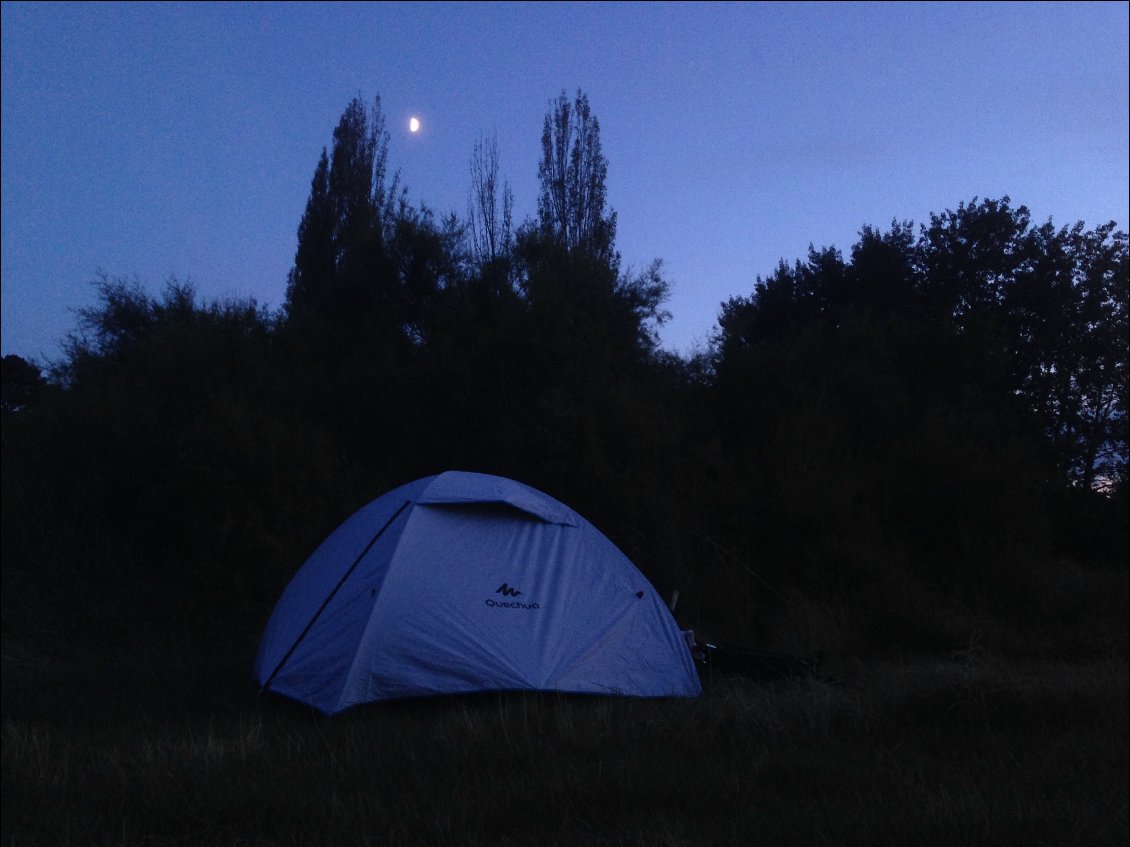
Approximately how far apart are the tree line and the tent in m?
3.50

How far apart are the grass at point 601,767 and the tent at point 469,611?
278 millimetres

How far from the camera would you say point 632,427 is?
14508 millimetres

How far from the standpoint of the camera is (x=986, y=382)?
16.6 m

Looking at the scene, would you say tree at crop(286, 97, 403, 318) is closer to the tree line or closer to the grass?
the tree line

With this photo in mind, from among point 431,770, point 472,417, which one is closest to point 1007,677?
point 431,770

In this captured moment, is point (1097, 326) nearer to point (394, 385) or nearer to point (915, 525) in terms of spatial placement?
point (915, 525)

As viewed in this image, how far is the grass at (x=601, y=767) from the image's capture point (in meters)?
4.99

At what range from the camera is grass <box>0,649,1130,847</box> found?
16.4ft

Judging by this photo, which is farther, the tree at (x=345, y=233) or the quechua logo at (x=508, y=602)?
the tree at (x=345, y=233)

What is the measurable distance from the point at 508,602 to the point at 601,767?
2770 mm

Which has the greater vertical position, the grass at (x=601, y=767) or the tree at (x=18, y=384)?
the tree at (x=18, y=384)

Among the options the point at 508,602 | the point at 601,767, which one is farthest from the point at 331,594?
the point at 601,767

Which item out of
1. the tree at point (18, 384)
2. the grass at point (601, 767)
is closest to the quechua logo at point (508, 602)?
the grass at point (601, 767)

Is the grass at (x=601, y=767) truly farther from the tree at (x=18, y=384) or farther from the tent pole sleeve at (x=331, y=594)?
the tree at (x=18, y=384)
